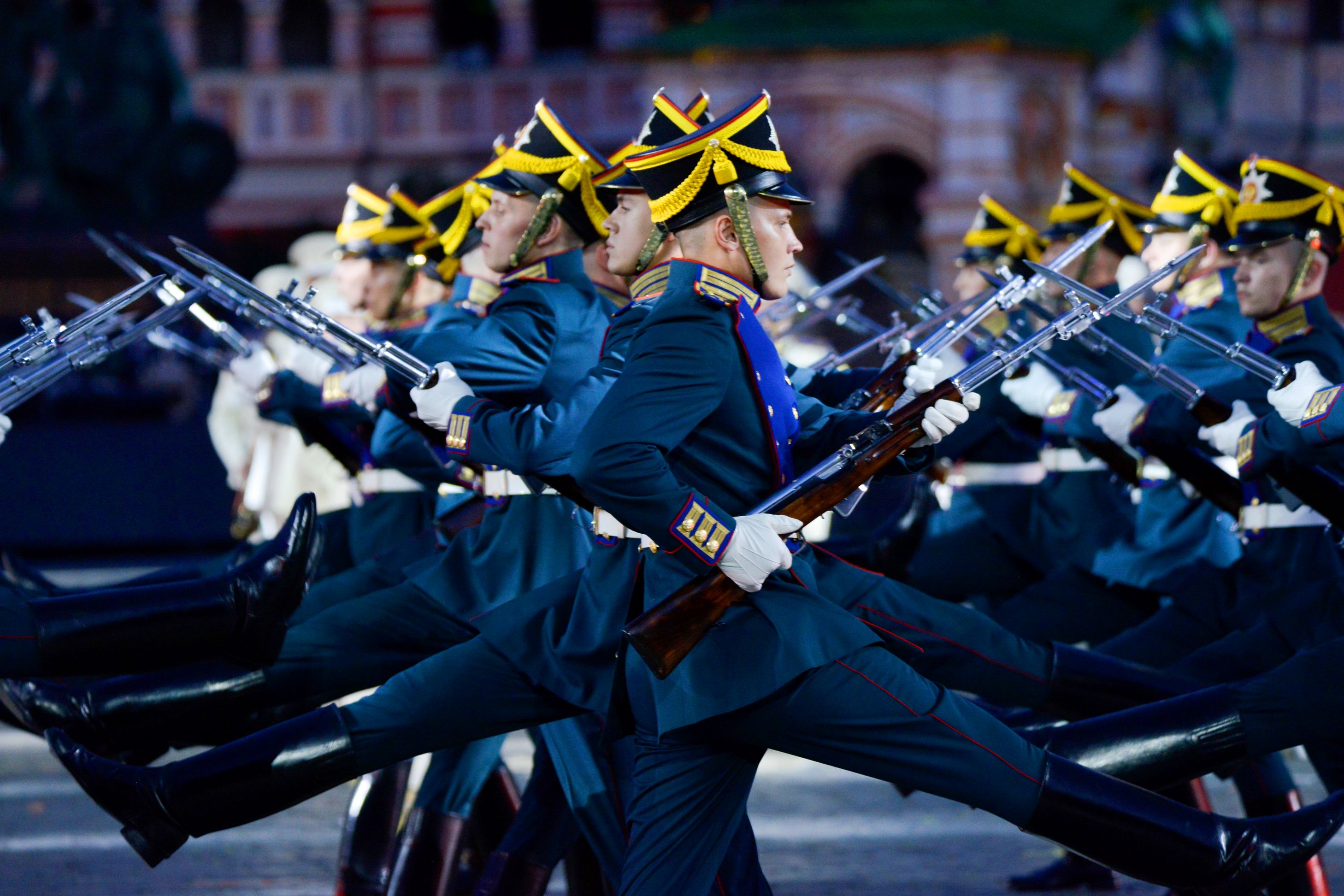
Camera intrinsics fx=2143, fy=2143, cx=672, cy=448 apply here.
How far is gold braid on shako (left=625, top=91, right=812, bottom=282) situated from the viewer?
11.7ft

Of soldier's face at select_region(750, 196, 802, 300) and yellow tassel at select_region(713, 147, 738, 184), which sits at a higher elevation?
yellow tassel at select_region(713, 147, 738, 184)

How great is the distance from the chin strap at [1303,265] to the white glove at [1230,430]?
0.91 ft

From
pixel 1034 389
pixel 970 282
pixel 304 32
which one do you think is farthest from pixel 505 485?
pixel 304 32

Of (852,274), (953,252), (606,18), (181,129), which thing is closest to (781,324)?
(852,274)

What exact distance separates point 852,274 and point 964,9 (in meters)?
15.9

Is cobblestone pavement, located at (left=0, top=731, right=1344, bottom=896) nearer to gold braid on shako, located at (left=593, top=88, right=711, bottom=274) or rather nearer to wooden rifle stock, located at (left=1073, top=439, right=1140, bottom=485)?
wooden rifle stock, located at (left=1073, top=439, right=1140, bottom=485)

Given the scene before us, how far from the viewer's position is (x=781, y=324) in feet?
30.3

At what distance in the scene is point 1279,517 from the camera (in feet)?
15.8

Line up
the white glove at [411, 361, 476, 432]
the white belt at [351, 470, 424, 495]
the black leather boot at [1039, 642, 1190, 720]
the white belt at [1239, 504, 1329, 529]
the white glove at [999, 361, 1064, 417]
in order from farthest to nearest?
the white glove at [999, 361, 1064, 417] → the white belt at [351, 470, 424, 495] → the white belt at [1239, 504, 1329, 529] → the black leather boot at [1039, 642, 1190, 720] → the white glove at [411, 361, 476, 432]

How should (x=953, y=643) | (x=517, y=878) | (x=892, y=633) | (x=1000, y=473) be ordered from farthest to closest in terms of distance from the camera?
(x=1000, y=473) < (x=953, y=643) < (x=892, y=633) < (x=517, y=878)

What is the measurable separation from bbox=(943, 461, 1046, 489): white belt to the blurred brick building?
14258 millimetres

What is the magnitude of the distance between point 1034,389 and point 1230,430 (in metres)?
1.49

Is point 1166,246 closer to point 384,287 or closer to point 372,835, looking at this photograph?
point 384,287

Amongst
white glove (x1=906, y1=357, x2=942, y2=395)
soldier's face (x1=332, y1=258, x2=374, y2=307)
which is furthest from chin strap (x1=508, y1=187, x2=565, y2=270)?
soldier's face (x1=332, y1=258, x2=374, y2=307)
